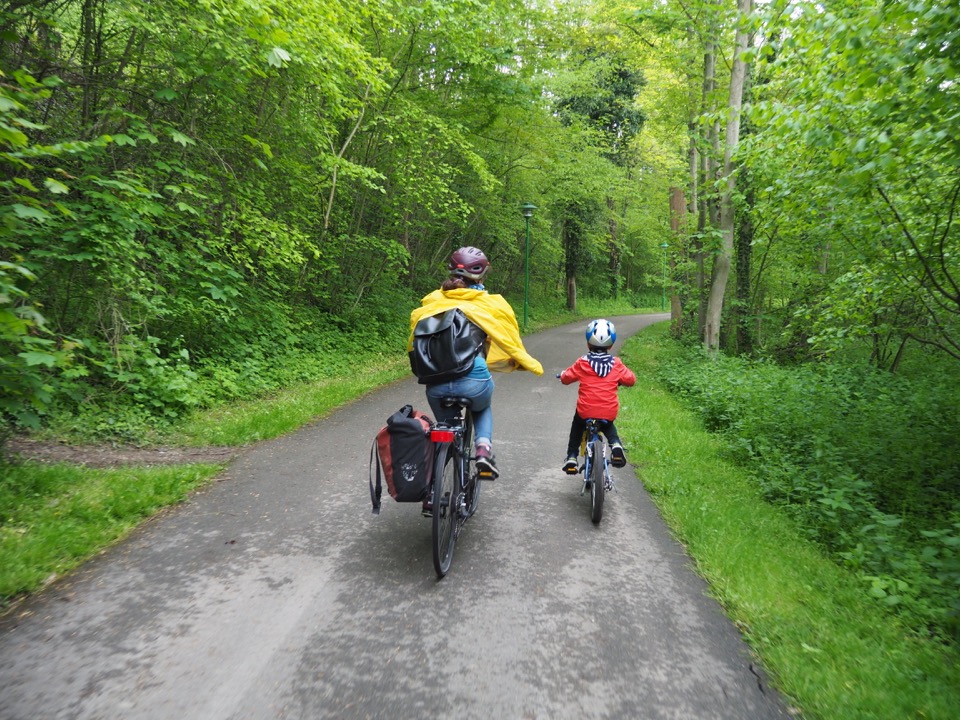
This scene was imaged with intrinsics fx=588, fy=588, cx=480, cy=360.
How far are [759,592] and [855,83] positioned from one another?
14.1 ft

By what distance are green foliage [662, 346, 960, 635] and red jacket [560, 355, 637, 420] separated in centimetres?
210

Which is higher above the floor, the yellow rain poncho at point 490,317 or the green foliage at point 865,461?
the yellow rain poncho at point 490,317

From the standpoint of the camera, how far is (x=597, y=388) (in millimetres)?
5336

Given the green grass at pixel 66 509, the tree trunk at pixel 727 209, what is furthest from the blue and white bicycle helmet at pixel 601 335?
the tree trunk at pixel 727 209

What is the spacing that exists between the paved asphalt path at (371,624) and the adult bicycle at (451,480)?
0.24 metres

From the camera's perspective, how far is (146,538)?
4.36m

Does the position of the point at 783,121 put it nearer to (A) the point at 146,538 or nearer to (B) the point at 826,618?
(B) the point at 826,618

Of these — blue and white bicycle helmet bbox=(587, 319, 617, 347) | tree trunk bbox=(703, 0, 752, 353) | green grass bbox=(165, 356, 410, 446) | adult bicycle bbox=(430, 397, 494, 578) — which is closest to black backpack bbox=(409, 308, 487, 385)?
adult bicycle bbox=(430, 397, 494, 578)

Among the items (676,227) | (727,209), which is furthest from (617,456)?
(676,227)

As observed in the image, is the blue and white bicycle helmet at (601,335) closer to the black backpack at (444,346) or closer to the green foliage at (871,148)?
the black backpack at (444,346)

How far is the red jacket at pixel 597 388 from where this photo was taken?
17.4ft

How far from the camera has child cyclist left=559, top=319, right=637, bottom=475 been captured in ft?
17.4

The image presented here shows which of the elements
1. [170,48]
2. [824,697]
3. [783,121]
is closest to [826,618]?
[824,697]

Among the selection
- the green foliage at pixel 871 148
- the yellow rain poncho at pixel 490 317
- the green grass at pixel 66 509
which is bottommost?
the green grass at pixel 66 509
